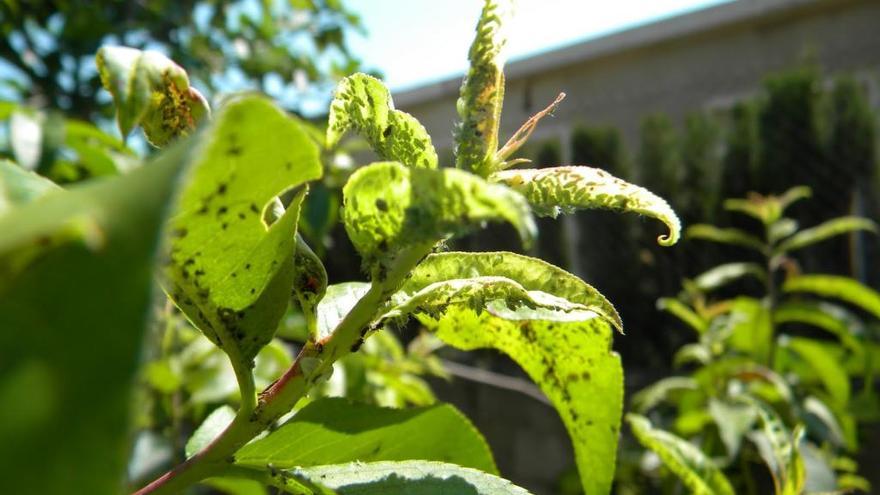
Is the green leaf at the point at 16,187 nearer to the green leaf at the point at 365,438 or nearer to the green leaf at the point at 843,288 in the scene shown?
the green leaf at the point at 365,438

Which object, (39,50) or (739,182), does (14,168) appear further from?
(739,182)

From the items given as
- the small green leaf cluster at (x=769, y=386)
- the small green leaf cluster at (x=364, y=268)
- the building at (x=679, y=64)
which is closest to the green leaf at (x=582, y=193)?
the small green leaf cluster at (x=364, y=268)

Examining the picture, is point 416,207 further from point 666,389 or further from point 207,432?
point 666,389

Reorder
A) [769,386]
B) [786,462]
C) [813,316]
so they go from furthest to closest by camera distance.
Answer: [813,316]
[769,386]
[786,462]

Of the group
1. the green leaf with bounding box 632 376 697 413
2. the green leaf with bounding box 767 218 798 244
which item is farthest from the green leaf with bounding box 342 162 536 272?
the green leaf with bounding box 767 218 798 244

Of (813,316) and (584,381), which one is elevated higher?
(584,381)

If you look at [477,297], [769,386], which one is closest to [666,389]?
[769,386]

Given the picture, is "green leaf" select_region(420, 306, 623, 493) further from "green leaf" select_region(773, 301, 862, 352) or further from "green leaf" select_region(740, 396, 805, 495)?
"green leaf" select_region(773, 301, 862, 352)
